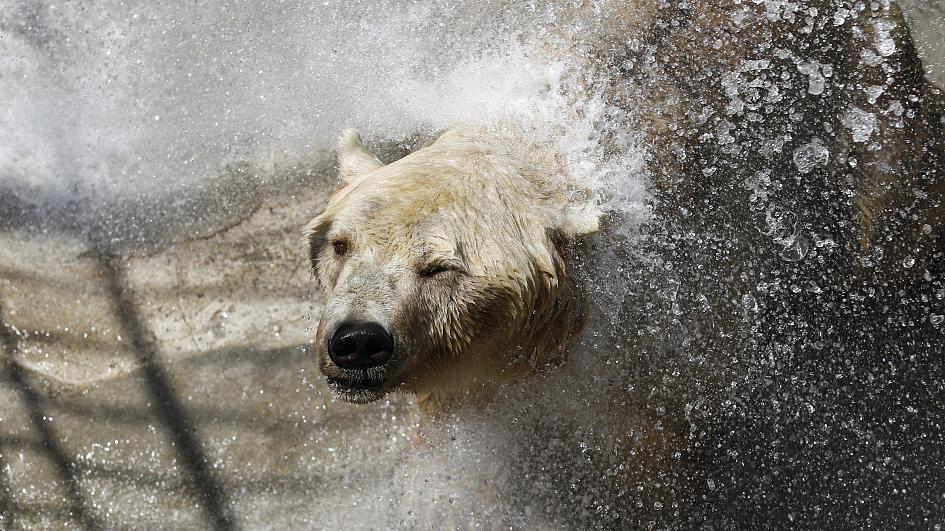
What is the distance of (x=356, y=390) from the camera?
93.0 inches

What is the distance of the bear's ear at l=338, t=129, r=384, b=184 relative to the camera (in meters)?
2.90

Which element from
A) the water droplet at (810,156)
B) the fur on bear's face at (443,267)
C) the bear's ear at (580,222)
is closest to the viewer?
Result: the fur on bear's face at (443,267)

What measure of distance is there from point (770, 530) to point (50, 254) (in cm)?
405

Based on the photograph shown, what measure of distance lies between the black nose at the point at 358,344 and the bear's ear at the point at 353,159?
2.94 ft

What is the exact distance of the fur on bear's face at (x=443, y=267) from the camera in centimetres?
226

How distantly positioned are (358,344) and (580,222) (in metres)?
1.00

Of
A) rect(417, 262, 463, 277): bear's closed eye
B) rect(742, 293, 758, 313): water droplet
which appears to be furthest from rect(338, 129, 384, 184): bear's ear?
rect(742, 293, 758, 313): water droplet

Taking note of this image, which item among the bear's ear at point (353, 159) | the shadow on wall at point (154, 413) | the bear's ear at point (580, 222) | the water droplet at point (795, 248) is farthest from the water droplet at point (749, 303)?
the shadow on wall at point (154, 413)

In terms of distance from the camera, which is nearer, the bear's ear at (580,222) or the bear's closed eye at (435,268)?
the bear's closed eye at (435,268)

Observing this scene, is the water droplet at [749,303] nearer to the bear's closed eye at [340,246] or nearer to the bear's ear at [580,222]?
the bear's ear at [580,222]

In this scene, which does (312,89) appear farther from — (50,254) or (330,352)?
(330,352)

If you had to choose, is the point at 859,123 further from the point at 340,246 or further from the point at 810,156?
the point at 340,246

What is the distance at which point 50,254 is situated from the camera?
4078 mm

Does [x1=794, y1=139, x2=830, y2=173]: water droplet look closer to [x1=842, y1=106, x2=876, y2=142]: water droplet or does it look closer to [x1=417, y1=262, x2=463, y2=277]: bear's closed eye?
[x1=842, y1=106, x2=876, y2=142]: water droplet
